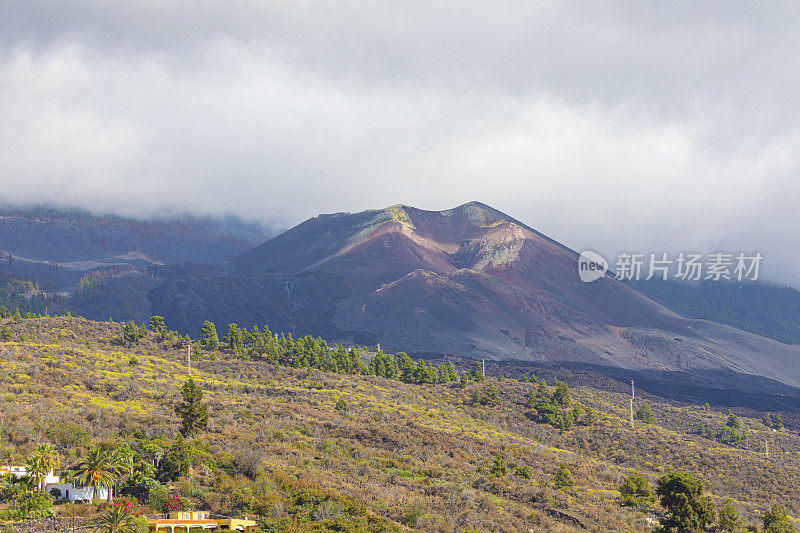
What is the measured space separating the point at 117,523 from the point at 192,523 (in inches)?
176

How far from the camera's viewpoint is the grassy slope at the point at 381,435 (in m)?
46.9

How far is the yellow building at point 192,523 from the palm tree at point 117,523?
212 centimetres

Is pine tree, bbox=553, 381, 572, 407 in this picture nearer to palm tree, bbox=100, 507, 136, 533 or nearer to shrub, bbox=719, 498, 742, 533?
shrub, bbox=719, 498, 742, 533

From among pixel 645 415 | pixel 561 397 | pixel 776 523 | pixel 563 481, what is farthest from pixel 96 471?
pixel 645 415

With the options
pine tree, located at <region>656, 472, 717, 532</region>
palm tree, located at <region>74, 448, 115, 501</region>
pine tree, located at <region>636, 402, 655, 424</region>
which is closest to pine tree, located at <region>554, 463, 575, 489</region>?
pine tree, located at <region>656, 472, 717, 532</region>

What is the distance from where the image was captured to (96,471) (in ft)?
122

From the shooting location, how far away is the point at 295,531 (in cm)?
3528

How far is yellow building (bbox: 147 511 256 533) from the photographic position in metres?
35.6

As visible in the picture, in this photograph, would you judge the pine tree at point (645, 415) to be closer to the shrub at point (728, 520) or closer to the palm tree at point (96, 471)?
the shrub at point (728, 520)

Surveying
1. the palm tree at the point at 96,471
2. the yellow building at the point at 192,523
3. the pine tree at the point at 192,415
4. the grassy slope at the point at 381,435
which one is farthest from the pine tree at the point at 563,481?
the palm tree at the point at 96,471

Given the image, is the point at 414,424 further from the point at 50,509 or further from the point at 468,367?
the point at 468,367

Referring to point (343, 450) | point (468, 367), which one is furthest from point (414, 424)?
point (468, 367)

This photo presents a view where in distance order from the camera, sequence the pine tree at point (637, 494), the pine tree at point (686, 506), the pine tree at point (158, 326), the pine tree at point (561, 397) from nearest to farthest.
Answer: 1. the pine tree at point (686, 506)
2. the pine tree at point (637, 494)
3. the pine tree at point (561, 397)
4. the pine tree at point (158, 326)

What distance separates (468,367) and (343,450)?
12630 centimetres
